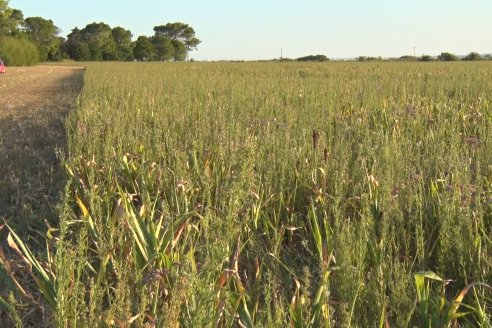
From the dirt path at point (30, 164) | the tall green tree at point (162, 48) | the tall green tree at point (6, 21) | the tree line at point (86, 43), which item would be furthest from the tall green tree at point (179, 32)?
the dirt path at point (30, 164)

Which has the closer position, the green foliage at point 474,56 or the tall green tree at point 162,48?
the green foliage at point 474,56

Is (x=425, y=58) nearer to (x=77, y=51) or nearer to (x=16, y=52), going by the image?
(x=16, y=52)

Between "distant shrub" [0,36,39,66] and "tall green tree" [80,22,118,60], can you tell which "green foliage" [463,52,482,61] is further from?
"tall green tree" [80,22,118,60]

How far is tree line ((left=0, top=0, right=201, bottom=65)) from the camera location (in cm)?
4391

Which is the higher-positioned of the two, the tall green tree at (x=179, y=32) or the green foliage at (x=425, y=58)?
the tall green tree at (x=179, y=32)

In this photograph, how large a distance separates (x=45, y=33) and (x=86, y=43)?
7.59 m

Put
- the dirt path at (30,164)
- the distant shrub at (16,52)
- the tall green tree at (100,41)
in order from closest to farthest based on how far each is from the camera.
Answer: the dirt path at (30,164) < the distant shrub at (16,52) < the tall green tree at (100,41)

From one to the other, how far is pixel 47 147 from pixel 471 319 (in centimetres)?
478

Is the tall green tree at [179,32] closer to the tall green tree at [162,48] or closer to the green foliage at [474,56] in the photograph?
the tall green tree at [162,48]

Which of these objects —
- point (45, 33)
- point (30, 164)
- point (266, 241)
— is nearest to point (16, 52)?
point (45, 33)

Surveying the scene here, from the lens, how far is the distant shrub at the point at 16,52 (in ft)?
127

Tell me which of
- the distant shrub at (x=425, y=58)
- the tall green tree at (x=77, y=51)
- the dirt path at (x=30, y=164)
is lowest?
the dirt path at (x=30, y=164)

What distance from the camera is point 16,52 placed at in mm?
40219

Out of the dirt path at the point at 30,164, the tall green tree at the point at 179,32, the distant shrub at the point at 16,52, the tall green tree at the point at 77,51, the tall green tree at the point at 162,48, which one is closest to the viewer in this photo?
the dirt path at the point at 30,164
